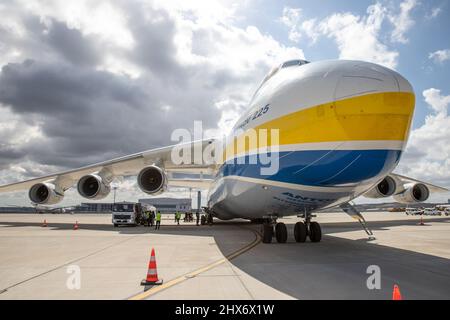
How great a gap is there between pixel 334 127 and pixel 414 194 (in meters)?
15.1

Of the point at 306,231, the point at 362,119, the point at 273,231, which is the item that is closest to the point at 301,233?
the point at 306,231

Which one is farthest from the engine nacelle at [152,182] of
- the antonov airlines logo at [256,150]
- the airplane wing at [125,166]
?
the antonov airlines logo at [256,150]

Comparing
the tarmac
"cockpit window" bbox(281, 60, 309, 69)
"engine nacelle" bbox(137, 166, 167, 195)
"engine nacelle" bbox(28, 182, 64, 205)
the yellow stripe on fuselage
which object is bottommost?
the tarmac

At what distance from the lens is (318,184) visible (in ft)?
23.1

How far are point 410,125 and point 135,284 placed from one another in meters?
5.99

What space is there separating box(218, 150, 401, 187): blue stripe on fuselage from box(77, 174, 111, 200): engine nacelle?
484 inches

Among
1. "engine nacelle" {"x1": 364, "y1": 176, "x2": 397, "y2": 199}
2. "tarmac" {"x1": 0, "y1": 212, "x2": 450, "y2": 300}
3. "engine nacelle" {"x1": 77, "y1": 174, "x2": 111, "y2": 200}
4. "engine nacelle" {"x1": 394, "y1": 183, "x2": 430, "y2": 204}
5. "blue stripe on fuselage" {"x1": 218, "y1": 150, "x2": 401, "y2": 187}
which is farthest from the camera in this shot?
"engine nacelle" {"x1": 394, "y1": 183, "x2": 430, "y2": 204}

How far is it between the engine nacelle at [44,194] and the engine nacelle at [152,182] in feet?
19.4

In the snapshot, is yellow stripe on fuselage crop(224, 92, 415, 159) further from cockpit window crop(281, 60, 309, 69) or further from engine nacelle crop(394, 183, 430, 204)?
engine nacelle crop(394, 183, 430, 204)

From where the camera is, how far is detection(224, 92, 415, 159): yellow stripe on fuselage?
582 cm

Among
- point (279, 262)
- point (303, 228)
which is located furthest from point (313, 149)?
point (303, 228)

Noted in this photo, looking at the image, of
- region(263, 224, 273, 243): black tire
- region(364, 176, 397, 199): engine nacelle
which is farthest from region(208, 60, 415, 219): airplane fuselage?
region(364, 176, 397, 199): engine nacelle

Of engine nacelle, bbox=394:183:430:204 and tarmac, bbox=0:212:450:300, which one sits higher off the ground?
engine nacelle, bbox=394:183:430:204

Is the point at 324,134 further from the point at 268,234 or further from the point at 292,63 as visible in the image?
the point at 268,234
